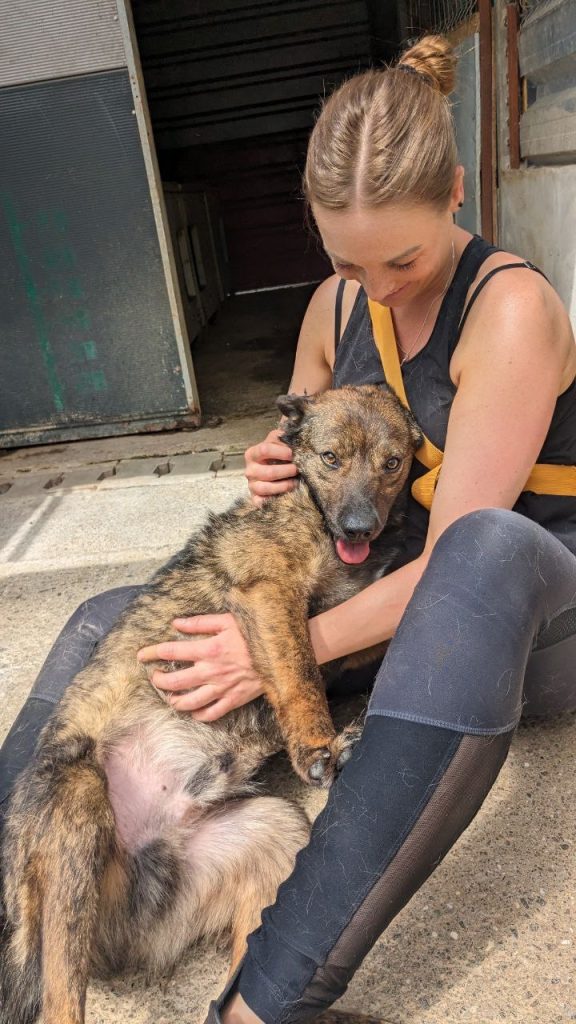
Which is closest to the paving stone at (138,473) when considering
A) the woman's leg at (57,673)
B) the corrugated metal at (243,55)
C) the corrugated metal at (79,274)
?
the corrugated metal at (79,274)

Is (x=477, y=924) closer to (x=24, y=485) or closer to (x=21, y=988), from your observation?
(x=21, y=988)

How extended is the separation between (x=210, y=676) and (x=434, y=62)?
1645mm

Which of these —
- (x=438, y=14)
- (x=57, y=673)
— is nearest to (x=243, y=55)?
(x=438, y=14)

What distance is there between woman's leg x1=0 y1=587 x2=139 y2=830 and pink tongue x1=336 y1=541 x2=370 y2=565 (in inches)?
28.4

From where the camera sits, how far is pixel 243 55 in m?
8.33

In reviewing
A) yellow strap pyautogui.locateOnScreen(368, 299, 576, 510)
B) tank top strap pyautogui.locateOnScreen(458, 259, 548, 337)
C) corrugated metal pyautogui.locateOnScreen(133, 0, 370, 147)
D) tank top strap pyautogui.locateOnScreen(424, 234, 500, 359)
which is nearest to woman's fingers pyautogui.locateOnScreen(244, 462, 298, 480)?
yellow strap pyautogui.locateOnScreen(368, 299, 576, 510)

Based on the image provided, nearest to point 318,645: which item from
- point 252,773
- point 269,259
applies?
point 252,773

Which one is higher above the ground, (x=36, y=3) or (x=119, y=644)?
(x=36, y=3)

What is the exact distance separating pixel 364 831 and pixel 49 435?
4871 mm

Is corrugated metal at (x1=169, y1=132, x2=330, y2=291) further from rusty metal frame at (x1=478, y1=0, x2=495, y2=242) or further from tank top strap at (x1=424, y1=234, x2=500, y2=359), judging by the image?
tank top strap at (x1=424, y1=234, x2=500, y2=359)

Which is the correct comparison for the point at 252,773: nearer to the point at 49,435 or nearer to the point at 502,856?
the point at 502,856

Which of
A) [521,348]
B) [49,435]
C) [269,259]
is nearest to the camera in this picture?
[521,348]

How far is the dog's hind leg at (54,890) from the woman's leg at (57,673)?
285 millimetres

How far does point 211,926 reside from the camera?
190 centimetres
